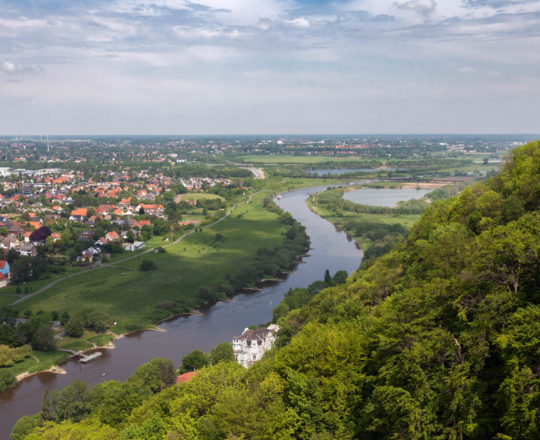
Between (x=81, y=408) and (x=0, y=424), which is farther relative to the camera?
(x=0, y=424)

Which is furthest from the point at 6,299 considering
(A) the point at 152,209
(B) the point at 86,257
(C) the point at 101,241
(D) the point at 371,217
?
(D) the point at 371,217

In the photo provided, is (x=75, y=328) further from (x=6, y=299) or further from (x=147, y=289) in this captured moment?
(x=6, y=299)

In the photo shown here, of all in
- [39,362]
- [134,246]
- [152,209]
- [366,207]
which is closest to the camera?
[39,362]

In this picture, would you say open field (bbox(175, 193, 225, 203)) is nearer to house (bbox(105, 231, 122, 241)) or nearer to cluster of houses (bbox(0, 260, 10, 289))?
house (bbox(105, 231, 122, 241))

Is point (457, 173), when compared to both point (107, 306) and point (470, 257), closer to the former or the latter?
point (107, 306)

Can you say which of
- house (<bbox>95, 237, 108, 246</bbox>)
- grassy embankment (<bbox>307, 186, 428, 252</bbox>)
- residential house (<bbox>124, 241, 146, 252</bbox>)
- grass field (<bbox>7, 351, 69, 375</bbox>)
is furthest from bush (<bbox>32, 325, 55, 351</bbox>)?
grassy embankment (<bbox>307, 186, 428, 252</bbox>)

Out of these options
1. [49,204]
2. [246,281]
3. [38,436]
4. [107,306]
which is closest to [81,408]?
[38,436]

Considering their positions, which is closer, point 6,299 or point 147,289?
point 6,299
